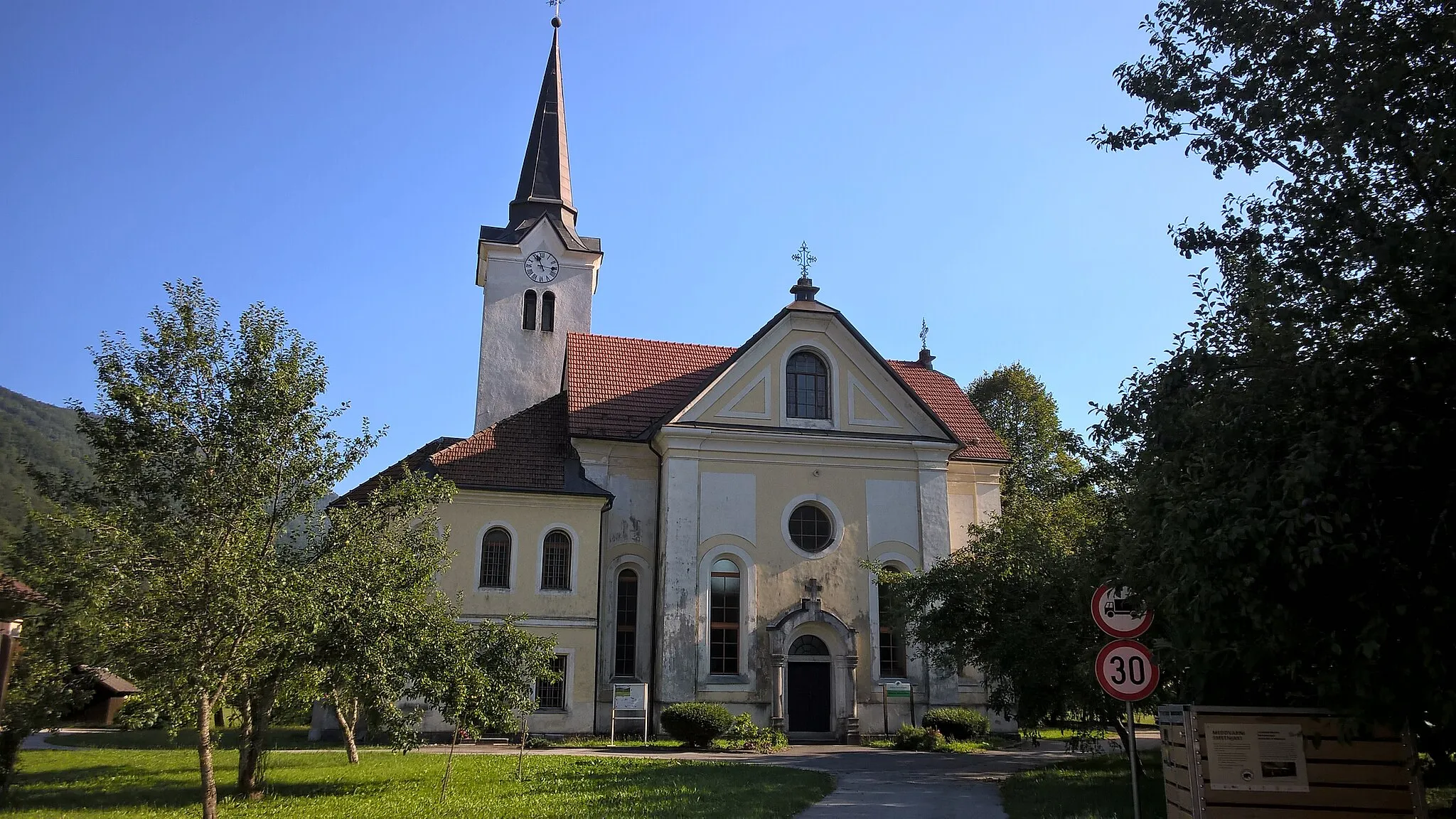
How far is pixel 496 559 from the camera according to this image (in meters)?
27.7

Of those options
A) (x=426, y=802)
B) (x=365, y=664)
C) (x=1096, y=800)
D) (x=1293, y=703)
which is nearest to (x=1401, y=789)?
(x=1293, y=703)

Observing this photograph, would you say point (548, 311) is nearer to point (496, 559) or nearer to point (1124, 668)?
point (496, 559)

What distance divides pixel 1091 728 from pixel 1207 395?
36.6 feet

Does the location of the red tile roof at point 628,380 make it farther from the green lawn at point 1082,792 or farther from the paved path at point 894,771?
the green lawn at point 1082,792

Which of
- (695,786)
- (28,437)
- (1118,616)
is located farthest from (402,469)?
(28,437)

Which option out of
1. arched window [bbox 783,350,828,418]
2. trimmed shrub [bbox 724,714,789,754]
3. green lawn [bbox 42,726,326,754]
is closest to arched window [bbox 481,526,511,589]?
green lawn [bbox 42,726,326,754]

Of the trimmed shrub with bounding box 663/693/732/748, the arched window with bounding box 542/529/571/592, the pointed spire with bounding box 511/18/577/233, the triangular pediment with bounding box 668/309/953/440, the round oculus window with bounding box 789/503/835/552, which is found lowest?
the trimmed shrub with bounding box 663/693/732/748

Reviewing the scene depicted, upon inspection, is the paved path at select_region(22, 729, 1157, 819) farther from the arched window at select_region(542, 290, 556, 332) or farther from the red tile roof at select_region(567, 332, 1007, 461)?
the arched window at select_region(542, 290, 556, 332)

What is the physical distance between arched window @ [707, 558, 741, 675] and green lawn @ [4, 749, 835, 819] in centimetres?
734

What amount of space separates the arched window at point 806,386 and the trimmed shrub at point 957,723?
919cm

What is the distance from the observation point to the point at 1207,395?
9.70m

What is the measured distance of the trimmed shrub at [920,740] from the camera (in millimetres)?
25453

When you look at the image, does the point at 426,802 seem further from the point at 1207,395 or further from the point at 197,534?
the point at 1207,395

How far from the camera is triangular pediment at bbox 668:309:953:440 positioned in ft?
97.8
